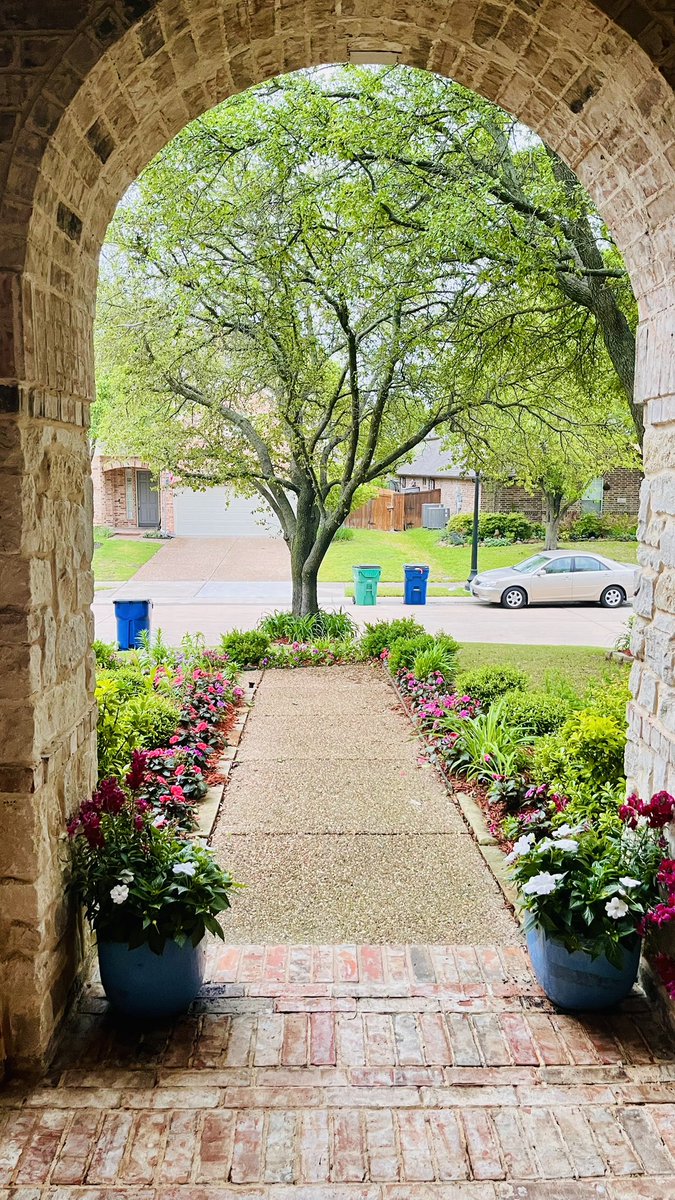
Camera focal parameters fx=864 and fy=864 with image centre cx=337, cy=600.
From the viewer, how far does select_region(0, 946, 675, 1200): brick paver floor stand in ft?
8.18

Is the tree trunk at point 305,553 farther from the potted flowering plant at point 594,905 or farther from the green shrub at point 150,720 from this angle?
the potted flowering plant at point 594,905

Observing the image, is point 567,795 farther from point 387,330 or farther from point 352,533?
point 352,533

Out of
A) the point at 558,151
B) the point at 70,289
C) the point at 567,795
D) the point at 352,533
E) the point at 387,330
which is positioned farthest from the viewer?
the point at 352,533

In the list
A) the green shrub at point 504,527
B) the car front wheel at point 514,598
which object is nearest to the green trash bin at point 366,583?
the car front wheel at point 514,598

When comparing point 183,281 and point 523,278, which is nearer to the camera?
point 523,278

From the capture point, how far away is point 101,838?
3244 mm

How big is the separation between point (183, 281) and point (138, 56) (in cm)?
744

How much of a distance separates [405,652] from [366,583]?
8.12m

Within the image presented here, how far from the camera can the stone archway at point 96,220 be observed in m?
2.71

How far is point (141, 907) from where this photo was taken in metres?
3.13

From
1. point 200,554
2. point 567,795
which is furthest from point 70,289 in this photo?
point 200,554

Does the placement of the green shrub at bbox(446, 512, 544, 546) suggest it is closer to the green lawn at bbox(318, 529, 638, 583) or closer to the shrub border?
the green lawn at bbox(318, 529, 638, 583)

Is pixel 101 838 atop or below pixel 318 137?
below

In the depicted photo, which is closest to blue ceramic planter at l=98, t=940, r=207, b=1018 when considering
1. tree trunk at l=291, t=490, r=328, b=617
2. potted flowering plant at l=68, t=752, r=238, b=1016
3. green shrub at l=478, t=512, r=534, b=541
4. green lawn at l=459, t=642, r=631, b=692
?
potted flowering plant at l=68, t=752, r=238, b=1016
